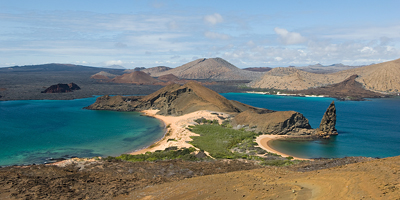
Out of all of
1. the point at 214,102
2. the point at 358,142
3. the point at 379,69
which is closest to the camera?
the point at 358,142

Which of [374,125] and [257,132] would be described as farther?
[374,125]

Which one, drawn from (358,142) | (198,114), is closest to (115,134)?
(198,114)

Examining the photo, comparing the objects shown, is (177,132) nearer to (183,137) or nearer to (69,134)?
(183,137)

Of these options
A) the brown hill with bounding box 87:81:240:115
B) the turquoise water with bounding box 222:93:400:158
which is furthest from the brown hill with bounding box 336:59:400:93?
the brown hill with bounding box 87:81:240:115

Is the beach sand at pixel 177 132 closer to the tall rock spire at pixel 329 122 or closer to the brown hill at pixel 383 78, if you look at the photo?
the tall rock spire at pixel 329 122

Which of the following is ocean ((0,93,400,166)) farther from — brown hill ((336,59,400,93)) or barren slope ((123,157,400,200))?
brown hill ((336,59,400,93))

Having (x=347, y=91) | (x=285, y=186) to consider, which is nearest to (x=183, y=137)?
(x=285, y=186)

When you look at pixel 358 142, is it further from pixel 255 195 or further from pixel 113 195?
pixel 113 195
